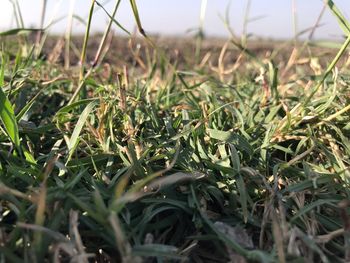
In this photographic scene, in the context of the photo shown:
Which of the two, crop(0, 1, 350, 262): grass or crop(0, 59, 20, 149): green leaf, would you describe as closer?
crop(0, 1, 350, 262): grass

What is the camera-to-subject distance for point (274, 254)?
666mm

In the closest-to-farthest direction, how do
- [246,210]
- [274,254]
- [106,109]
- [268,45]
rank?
1. [274,254]
2. [246,210]
3. [106,109]
4. [268,45]

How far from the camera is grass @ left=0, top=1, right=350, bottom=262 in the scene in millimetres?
658

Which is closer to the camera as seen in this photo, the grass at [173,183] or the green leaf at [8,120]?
the grass at [173,183]

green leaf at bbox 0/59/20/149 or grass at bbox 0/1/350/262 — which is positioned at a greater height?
green leaf at bbox 0/59/20/149

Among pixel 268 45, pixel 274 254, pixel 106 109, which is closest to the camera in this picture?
pixel 274 254

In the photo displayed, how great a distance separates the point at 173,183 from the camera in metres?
0.81

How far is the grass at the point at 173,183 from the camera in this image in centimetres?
66

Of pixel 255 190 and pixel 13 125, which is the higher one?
pixel 13 125

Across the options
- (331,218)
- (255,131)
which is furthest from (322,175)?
(255,131)

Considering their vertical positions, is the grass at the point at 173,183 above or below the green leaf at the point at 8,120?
below

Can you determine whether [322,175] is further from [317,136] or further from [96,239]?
[96,239]

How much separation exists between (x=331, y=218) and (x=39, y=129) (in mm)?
594

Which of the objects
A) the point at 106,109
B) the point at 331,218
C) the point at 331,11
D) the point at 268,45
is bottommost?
the point at 268,45
